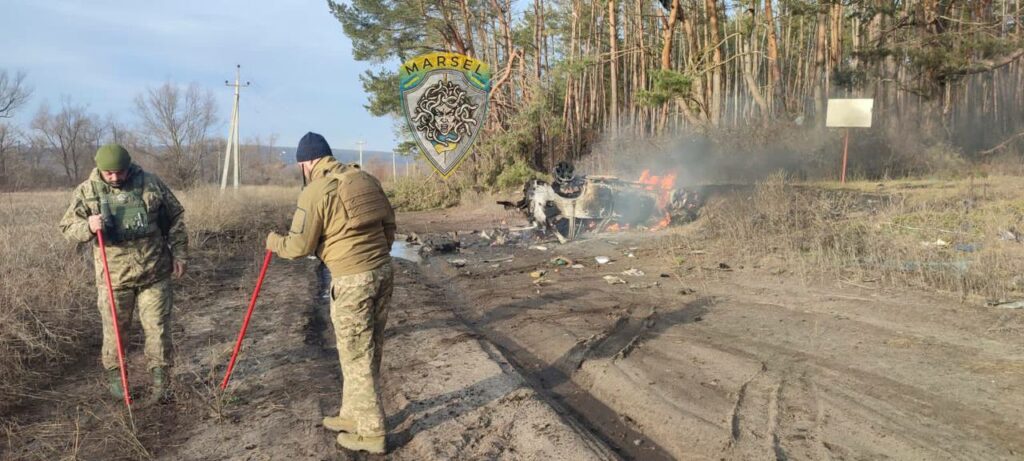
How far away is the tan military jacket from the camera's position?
373cm

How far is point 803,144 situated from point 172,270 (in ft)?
65.0

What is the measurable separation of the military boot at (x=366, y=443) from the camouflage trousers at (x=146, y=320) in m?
1.78

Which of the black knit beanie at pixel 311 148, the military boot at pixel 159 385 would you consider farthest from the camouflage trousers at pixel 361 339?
the military boot at pixel 159 385

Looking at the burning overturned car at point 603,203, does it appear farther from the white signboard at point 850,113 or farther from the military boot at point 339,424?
the military boot at point 339,424

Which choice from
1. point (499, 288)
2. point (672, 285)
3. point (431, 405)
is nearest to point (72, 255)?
point (499, 288)

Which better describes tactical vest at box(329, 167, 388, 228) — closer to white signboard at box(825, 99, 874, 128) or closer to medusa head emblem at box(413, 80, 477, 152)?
medusa head emblem at box(413, 80, 477, 152)

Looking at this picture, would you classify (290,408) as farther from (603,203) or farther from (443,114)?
(443,114)

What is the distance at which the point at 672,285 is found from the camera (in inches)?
331

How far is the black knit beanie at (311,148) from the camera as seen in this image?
12.9ft

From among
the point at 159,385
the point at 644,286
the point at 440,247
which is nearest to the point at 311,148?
the point at 159,385

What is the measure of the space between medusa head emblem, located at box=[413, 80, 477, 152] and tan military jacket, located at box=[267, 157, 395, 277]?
11.8 metres

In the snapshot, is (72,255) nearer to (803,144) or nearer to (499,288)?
(499,288)

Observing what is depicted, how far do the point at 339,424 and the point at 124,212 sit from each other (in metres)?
2.20

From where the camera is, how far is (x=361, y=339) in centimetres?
389
